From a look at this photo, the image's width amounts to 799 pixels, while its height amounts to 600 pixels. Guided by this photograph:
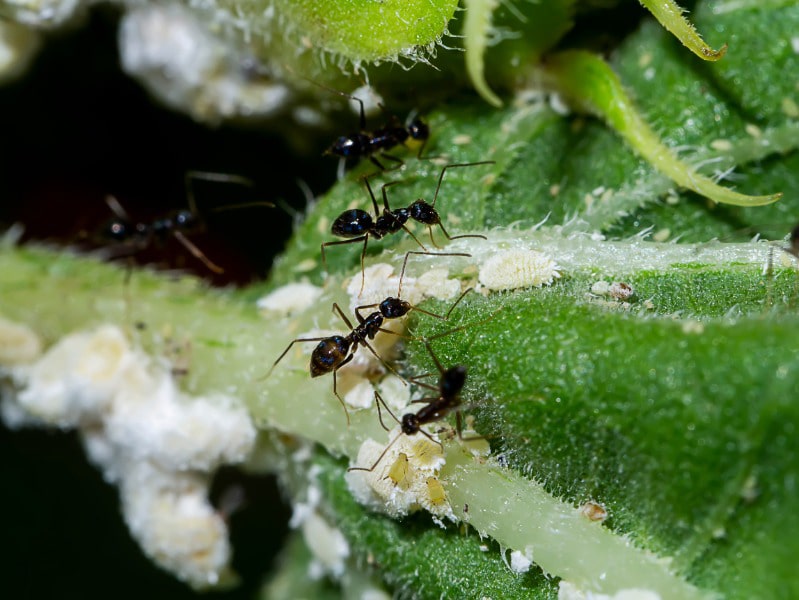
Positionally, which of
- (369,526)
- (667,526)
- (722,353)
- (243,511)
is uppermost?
(722,353)

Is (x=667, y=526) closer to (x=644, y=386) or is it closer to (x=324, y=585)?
(x=644, y=386)

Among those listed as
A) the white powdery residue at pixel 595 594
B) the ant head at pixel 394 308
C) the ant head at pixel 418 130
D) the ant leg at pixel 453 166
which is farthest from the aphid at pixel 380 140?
the white powdery residue at pixel 595 594

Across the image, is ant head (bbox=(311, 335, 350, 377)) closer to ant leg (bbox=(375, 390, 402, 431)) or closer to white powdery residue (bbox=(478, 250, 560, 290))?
ant leg (bbox=(375, 390, 402, 431))

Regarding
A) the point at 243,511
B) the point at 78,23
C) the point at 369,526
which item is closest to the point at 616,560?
the point at 369,526

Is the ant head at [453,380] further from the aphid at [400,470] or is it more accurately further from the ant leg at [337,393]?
the ant leg at [337,393]

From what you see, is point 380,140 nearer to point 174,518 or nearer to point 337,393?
point 337,393

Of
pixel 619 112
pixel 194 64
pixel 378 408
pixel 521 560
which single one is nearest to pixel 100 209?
pixel 194 64
